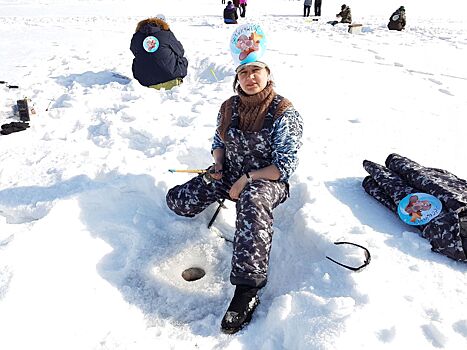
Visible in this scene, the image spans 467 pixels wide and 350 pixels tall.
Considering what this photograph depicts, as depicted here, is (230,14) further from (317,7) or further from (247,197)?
(247,197)

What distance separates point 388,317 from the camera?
206cm

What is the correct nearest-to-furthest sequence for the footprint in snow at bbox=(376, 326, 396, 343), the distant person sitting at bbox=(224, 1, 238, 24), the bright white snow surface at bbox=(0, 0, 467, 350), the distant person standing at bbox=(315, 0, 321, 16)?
the footprint in snow at bbox=(376, 326, 396, 343) → the bright white snow surface at bbox=(0, 0, 467, 350) → the distant person sitting at bbox=(224, 1, 238, 24) → the distant person standing at bbox=(315, 0, 321, 16)

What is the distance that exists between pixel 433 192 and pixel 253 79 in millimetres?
1552

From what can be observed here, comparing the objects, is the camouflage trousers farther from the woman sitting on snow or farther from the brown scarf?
the brown scarf

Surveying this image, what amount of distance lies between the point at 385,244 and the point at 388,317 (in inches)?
25.1

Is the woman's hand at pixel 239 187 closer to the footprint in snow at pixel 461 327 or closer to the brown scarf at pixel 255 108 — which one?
the brown scarf at pixel 255 108

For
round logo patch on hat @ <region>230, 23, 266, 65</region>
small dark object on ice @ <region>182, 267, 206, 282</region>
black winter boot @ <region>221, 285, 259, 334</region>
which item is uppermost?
round logo patch on hat @ <region>230, 23, 266, 65</region>

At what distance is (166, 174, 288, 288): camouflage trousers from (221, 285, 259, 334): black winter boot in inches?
2.2

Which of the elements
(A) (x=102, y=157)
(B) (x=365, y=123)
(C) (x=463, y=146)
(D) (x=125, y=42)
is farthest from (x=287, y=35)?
(A) (x=102, y=157)

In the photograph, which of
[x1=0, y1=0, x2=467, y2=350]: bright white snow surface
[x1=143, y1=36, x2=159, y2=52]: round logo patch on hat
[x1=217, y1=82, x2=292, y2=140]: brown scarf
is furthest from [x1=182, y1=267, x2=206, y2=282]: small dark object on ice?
[x1=143, y1=36, x2=159, y2=52]: round logo patch on hat

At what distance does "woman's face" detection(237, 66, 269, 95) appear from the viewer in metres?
2.70

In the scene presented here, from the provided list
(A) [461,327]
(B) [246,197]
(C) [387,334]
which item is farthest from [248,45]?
(A) [461,327]

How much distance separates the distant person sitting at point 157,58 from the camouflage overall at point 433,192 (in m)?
3.90

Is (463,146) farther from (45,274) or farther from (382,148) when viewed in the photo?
(45,274)
